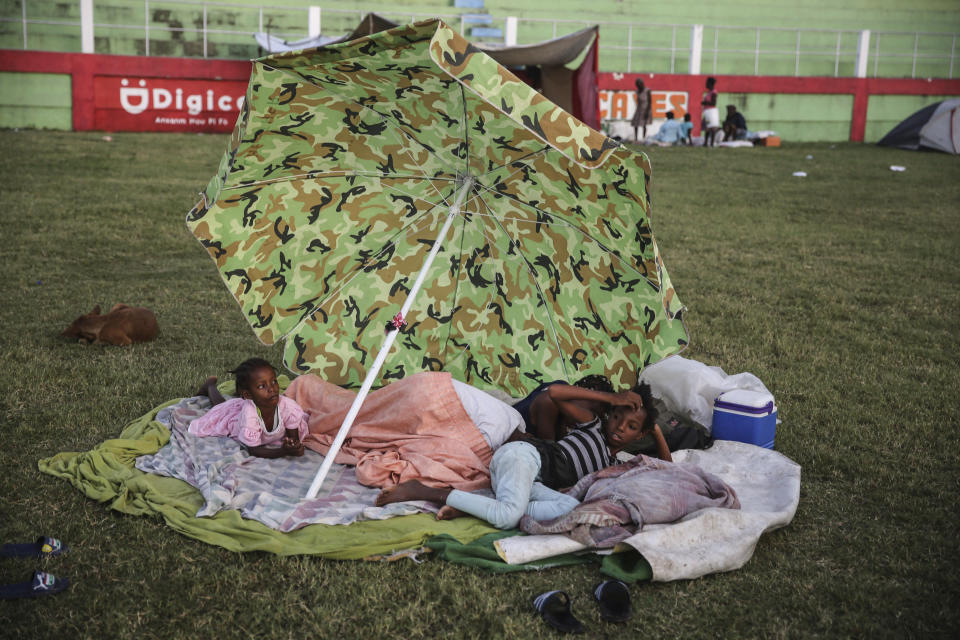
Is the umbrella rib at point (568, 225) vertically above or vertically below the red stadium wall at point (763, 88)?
below

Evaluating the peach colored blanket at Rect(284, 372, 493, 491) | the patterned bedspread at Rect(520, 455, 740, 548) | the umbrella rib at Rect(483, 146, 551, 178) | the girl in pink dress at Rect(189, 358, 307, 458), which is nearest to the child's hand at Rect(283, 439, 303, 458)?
the girl in pink dress at Rect(189, 358, 307, 458)

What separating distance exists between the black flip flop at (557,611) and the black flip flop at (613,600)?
0.39 feet

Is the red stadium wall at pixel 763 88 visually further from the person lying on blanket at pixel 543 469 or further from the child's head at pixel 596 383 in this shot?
the person lying on blanket at pixel 543 469

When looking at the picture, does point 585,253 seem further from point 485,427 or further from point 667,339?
point 485,427

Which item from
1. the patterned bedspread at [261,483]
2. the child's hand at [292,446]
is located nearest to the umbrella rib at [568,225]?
the patterned bedspread at [261,483]

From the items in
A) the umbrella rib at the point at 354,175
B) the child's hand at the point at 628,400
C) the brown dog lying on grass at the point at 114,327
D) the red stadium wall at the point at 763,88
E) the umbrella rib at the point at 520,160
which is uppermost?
the red stadium wall at the point at 763,88

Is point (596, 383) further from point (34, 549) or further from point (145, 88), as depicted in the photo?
point (145, 88)

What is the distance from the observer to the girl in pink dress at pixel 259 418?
13.5ft

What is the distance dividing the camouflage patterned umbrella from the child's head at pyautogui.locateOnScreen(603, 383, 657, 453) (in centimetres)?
16

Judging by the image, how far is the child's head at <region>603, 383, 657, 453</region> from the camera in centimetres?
406

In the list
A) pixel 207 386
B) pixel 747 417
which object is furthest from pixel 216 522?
pixel 747 417

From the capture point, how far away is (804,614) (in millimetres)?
3039

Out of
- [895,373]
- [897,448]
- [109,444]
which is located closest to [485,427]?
[109,444]

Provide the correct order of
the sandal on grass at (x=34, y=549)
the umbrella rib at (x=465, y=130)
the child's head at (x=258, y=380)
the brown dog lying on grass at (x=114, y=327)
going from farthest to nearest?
the brown dog lying on grass at (x=114, y=327) < the child's head at (x=258, y=380) < the umbrella rib at (x=465, y=130) < the sandal on grass at (x=34, y=549)
